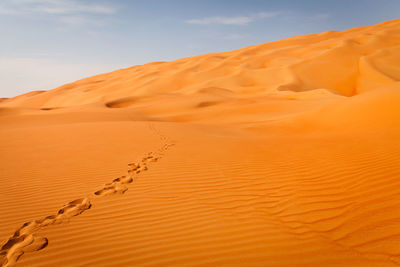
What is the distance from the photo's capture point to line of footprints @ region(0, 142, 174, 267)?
2.51 m

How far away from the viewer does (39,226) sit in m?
2.99

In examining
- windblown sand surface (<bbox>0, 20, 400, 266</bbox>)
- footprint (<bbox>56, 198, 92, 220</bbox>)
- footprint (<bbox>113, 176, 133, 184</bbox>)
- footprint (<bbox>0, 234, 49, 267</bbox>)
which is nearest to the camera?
footprint (<bbox>0, 234, 49, 267</bbox>)

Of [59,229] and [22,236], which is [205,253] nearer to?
[59,229]

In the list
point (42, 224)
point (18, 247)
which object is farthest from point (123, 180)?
point (18, 247)

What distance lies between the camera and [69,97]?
146 ft

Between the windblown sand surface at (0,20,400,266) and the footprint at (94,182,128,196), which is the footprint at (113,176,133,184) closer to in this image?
the windblown sand surface at (0,20,400,266)

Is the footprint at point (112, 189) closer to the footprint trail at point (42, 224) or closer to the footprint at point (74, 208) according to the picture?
the footprint trail at point (42, 224)

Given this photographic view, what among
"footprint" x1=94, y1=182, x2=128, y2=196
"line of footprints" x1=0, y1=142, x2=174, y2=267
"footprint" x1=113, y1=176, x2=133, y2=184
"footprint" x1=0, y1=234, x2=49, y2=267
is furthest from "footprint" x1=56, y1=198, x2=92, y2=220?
"footprint" x1=113, y1=176, x2=133, y2=184

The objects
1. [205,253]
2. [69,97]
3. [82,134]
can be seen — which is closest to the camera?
[205,253]

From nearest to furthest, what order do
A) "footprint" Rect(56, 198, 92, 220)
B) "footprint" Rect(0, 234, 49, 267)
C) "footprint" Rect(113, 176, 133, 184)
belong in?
"footprint" Rect(0, 234, 49, 267) < "footprint" Rect(56, 198, 92, 220) < "footprint" Rect(113, 176, 133, 184)

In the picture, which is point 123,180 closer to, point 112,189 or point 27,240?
point 112,189

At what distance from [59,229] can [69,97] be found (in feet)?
157

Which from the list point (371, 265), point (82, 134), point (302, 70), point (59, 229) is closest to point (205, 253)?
point (371, 265)

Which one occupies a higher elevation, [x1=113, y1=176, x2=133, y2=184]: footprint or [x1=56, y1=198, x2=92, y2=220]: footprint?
[x1=113, y1=176, x2=133, y2=184]: footprint
